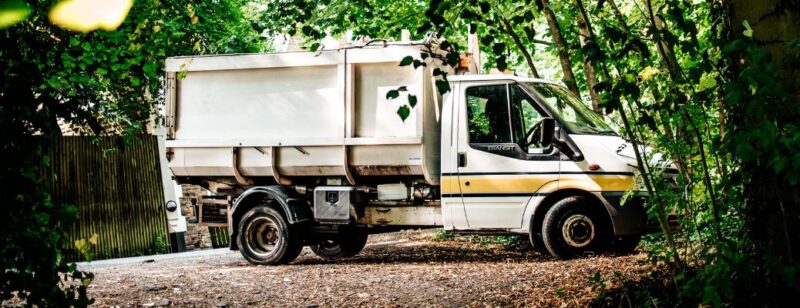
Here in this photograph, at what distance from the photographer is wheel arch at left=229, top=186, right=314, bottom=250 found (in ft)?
34.0

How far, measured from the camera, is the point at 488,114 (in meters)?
9.95

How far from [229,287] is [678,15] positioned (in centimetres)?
573

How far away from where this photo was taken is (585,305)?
614 centimetres

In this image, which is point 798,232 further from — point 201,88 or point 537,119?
point 201,88

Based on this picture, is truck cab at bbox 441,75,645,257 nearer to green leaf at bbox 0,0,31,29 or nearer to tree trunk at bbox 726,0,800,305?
tree trunk at bbox 726,0,800,305

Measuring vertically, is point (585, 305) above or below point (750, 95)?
below

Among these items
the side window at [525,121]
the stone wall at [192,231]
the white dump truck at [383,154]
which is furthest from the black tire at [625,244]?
the stone wall at [192,231]

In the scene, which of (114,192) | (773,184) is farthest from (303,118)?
(773,184)

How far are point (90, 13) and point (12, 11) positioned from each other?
79mm

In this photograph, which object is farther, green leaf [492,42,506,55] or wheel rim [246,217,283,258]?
wheel rim [246,217,283,258]

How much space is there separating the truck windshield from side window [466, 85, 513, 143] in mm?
444

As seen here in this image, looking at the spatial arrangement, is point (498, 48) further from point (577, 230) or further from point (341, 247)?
point (341, 247)

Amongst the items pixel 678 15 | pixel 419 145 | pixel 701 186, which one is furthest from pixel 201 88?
pixel 678 15

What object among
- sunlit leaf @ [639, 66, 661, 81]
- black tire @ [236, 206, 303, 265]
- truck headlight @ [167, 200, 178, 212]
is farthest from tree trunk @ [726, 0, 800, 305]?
truck headlight @ [167, 200, 178, 212]
